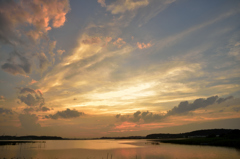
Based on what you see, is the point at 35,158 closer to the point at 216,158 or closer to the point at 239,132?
the point at 216,158

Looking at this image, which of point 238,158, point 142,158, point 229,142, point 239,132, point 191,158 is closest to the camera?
point 238,158

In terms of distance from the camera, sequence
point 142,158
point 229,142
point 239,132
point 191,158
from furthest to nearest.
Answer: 1. point 239,132
2. point 229,142
3. point 142,158
4. point 191,158

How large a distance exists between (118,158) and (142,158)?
8645 mm

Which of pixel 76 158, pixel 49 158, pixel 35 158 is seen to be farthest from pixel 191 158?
pixel 35 158

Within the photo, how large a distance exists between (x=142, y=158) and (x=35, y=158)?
3752 centimetres

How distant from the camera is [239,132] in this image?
106188mm

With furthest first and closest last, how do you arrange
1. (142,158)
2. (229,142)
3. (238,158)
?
(229,142), (142,158), (238,158)

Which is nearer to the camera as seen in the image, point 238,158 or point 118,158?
point 238,158

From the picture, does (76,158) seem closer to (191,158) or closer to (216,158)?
(191,158)

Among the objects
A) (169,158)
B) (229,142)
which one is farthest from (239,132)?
(169,158)

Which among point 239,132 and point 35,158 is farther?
point 239,132

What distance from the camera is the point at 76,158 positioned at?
57125 mm

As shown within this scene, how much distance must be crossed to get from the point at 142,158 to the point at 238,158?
29205mm

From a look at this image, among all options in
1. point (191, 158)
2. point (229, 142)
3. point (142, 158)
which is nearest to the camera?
point (191, 158)
